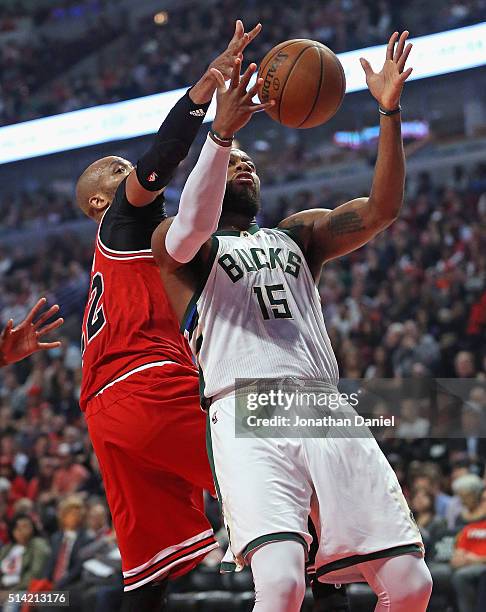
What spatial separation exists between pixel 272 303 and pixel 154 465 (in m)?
1.06

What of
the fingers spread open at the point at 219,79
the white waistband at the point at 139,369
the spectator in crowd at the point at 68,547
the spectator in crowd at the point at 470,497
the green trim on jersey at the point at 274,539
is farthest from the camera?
the spectator in crowd at the point at 68,547

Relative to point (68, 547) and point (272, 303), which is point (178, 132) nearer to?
point (272, 303)

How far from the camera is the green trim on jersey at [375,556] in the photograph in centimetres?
334

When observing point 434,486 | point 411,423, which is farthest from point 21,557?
point 434,486

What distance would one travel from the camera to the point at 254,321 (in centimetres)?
362

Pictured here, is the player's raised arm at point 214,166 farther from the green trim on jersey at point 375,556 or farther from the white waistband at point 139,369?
the green trim on jersey at point 375,556

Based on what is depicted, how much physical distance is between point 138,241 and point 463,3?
47.0 ft

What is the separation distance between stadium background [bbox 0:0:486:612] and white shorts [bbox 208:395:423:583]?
4058mm

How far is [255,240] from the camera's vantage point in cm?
382

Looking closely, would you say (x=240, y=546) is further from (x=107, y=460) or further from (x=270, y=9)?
(x=270, y=9)

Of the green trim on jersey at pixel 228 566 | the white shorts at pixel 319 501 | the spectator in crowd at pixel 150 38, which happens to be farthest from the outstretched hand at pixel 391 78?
the spectator in crowd at pixel 150 38

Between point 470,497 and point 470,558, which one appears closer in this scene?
point 470,558

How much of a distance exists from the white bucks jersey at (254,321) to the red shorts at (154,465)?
1.72 feet

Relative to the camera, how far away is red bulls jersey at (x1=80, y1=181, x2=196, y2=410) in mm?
4316
